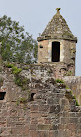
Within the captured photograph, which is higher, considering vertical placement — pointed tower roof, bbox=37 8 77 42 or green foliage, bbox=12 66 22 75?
pointed tower roof, bbox=37 8 77 42

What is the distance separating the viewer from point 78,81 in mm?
16719

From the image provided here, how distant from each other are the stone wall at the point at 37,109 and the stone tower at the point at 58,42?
585 centimetres

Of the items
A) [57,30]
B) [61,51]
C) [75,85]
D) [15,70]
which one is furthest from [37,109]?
[57,30]

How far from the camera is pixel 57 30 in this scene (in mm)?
18859

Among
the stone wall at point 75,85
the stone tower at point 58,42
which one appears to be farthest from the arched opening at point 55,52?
the stone wall at point 75,85

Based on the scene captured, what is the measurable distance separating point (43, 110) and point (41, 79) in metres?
0.94

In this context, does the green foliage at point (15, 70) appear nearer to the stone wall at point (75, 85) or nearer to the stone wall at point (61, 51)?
the stone wall at point (75, 85)

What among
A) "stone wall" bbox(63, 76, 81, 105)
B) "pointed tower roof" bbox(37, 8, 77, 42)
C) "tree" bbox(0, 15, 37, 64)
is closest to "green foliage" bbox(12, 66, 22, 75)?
"stone wall" bbox(63, 76, 81, 105)

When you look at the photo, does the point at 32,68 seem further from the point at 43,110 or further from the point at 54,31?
the point at 54,31

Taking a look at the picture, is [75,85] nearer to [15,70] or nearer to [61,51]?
[61,51]

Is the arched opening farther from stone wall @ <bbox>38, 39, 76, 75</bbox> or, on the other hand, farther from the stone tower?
stone wall @ <bbox>38, 39, 76, 75</bbox>

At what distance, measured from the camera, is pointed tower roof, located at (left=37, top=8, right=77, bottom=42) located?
18.6 m

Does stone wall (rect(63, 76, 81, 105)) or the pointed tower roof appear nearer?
stone wall (rect(63, 76, 81, 105))

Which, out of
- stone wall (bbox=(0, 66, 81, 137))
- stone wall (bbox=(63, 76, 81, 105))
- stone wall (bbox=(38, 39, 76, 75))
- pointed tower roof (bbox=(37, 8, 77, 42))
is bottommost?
stone wall (bbox=(0, 66, 81, 137))
